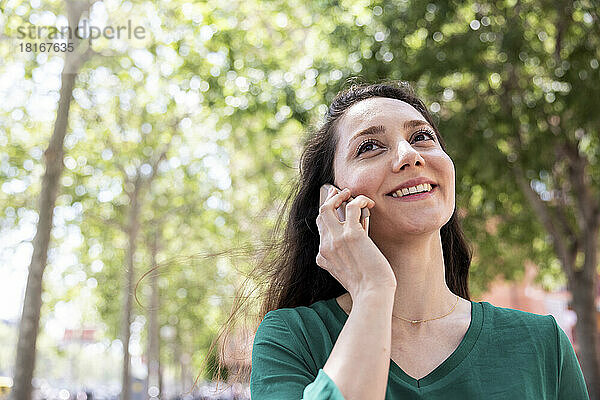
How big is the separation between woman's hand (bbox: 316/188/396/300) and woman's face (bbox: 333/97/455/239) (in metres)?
0.08

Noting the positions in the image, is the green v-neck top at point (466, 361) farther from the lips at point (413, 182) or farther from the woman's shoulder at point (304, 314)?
the lips at point (413, 182)

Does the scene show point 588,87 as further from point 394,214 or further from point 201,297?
point 201,297

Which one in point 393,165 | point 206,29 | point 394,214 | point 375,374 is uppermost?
point 206,29

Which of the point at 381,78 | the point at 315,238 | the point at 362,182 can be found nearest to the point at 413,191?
the point at 362,182

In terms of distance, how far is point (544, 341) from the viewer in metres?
2.07

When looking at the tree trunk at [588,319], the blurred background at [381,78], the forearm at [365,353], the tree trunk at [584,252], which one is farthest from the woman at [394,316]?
the tree trunk at [588,319]

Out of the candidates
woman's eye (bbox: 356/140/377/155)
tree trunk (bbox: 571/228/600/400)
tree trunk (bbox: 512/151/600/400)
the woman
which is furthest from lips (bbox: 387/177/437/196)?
tree trunk (bbox: 571/228/600/400)

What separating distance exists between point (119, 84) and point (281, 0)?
676 centimetres

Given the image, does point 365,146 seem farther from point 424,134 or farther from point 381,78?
point 381,78

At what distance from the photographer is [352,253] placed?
1917 millimetres

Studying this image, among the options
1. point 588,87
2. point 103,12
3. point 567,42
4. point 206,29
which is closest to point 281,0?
point 206,29

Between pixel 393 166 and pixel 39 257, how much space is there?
8892 mm

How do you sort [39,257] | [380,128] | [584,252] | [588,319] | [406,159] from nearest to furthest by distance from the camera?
[406,159] → [380,128] → [39,257] → [588,319] → [584,252]

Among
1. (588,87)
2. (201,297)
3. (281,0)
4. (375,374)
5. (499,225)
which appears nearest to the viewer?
(375,374)
